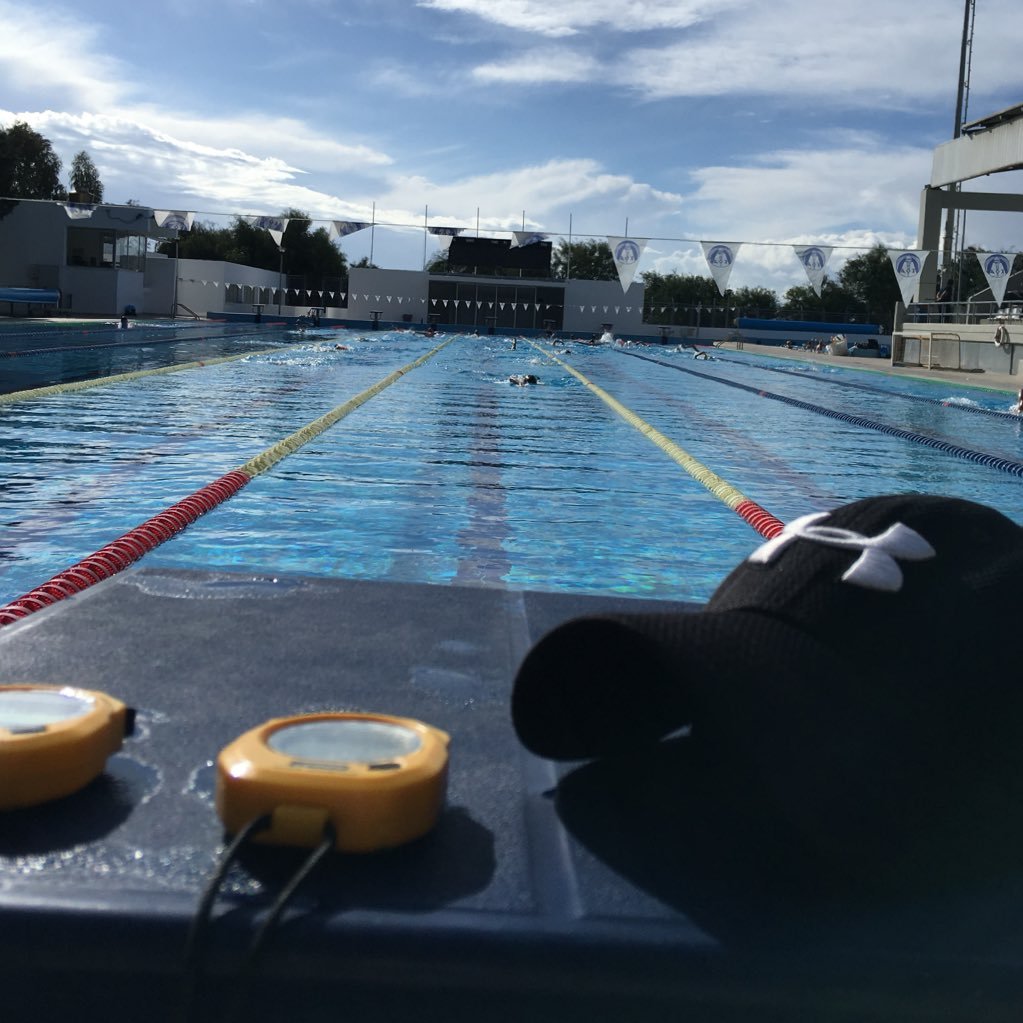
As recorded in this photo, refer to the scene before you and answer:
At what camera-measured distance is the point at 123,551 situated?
369cm

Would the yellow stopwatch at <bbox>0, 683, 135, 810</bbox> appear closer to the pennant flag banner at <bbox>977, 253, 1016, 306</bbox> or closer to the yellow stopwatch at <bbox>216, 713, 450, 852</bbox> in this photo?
the yellow stopwatch at <bbox>216, 713, 450, 852</bbox>

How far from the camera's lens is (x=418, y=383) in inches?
514

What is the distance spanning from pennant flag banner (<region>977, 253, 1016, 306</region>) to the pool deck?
68.2 feet

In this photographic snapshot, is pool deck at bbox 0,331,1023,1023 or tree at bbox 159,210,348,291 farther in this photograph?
tree at bbox 159,210,348,291

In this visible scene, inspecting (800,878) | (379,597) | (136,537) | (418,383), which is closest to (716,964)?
(800,878)

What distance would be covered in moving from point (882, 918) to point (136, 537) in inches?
132

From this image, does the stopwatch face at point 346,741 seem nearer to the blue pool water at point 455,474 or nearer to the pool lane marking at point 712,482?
the blue pool water at point 455,474

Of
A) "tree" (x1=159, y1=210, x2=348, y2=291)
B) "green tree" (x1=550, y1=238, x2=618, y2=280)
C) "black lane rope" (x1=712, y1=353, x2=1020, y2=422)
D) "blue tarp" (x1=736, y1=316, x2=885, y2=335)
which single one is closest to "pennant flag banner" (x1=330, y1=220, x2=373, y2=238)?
"black lane rope" (x1=712, y1=353, x2=1020, y2=422)

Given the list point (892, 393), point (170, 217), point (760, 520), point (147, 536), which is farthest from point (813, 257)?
point (147, 536)

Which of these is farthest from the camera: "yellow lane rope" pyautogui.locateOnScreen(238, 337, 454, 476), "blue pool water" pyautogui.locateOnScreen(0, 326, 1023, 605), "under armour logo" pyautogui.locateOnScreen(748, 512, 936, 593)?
"yellow lane rope" pyautogui.locateOnScreen(238, 337, 454, 476)

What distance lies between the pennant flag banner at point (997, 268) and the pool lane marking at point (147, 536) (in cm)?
1567

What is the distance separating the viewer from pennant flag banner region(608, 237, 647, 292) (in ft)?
81.4

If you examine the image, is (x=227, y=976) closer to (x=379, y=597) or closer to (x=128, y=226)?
(x=379, y=597)

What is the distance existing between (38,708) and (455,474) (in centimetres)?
513
